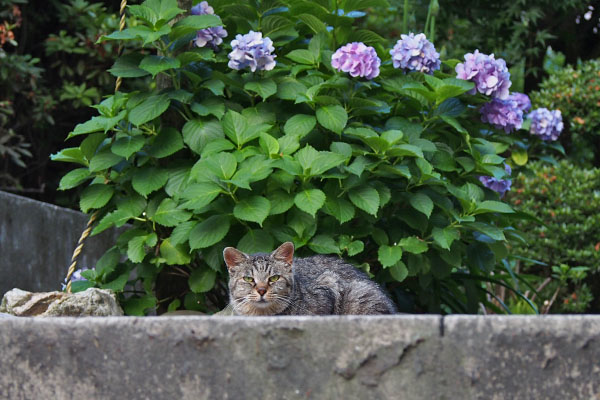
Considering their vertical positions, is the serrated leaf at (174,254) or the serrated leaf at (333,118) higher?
the serrated leaf at (333,118)

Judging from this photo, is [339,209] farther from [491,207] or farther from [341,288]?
[491,207]

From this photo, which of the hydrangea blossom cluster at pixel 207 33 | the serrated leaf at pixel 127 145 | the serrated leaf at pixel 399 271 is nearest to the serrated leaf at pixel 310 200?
the serrated leaf at pixel 399 271

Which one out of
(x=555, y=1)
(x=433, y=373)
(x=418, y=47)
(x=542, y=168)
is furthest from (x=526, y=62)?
(x=433, y=373)

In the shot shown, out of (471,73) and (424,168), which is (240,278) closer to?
(424,168)

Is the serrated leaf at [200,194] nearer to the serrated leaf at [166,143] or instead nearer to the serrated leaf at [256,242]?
the serrated leaf at [256,242]

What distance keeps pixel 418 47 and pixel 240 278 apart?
1.20 meters

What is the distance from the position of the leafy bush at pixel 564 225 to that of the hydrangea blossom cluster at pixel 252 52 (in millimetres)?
3353

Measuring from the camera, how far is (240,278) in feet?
8.73

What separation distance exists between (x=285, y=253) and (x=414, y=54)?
1.06 metres

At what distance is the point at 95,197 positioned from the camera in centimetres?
312

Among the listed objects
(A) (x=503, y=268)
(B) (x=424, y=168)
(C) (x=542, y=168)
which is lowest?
(C) (x=542, y=168)

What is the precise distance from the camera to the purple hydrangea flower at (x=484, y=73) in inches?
124

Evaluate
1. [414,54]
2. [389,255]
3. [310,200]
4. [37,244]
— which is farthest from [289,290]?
[37,244]

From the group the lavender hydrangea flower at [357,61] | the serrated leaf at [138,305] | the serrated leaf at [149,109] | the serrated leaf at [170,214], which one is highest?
the lavender hydrangea flower at [357,61]
